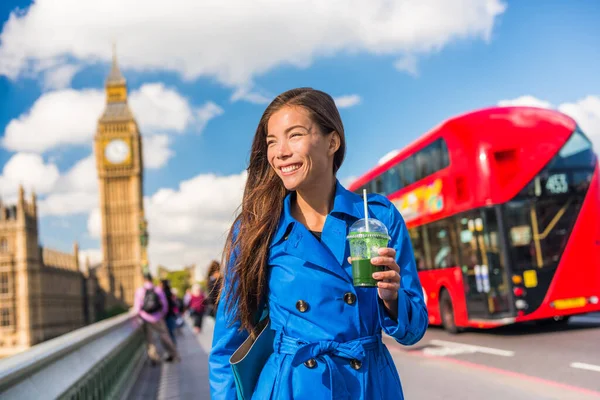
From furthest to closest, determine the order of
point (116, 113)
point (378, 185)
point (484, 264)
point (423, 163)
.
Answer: point (116, 113) < point (378, 185) < point (423, 163) < point (484, 264)

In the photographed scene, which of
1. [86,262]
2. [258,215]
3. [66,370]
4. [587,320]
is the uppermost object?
[86,262]

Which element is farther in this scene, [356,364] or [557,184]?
[557,184]

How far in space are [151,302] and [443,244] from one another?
5.24 metres

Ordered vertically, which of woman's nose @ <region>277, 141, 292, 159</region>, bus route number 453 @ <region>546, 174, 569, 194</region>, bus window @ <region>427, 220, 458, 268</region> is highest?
bus route number 453 @ <region>546, 174, 569, 194</region>

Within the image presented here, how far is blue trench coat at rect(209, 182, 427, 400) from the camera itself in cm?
220

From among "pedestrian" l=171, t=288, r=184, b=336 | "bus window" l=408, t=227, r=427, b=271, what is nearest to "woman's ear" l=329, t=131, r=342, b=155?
"bus window" l=408, t=227, r=427, b=271

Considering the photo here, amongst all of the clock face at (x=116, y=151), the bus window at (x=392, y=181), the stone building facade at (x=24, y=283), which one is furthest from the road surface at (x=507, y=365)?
the clock face at (x=116, y=151)

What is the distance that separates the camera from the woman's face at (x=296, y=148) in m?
2.43

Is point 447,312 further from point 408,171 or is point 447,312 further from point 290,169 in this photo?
point 290,169

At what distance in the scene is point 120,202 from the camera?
118 meters

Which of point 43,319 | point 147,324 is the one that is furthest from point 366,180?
point 43,319

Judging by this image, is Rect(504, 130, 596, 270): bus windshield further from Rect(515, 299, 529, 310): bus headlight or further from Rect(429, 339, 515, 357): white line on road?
Rect(429, 339, 515, 357): white line on road

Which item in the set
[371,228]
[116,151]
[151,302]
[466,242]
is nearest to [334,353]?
[371,228]

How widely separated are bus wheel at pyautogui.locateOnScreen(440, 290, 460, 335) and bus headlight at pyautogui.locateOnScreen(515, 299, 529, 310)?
1.95m
